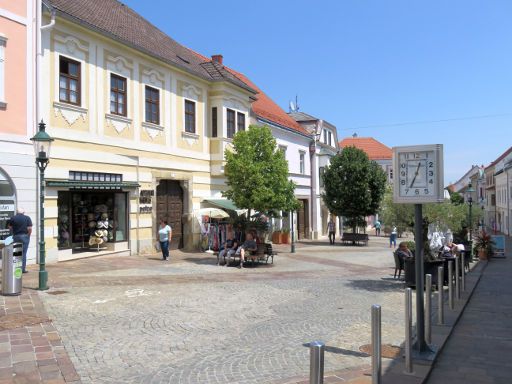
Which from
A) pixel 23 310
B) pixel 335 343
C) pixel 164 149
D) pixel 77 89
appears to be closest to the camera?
pixel 335 343

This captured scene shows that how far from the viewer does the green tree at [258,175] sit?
17906 mm

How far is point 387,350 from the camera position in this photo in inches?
253

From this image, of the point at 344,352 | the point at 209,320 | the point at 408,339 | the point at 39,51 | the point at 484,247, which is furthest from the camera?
the point at 484,247

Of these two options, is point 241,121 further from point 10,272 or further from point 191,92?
point 10,272

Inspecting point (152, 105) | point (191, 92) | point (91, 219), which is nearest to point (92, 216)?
point (91, 219)

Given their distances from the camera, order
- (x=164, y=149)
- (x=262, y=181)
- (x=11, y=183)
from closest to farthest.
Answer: (x=11, y=183) → (x=262, y=181) → (x=164, y=149)

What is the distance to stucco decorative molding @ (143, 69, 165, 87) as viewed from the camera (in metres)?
18.7

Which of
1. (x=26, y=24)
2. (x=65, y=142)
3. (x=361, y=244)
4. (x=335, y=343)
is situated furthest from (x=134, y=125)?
(x=361, y=244)

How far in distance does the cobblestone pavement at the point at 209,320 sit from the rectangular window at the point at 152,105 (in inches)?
265

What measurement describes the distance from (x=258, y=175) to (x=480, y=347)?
11.8 meters

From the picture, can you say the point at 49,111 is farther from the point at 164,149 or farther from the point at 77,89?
the point at 164,149

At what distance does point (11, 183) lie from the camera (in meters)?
13.3

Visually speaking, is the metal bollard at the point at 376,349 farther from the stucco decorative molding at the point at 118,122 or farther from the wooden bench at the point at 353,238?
the wooden bench at the point at 353,238

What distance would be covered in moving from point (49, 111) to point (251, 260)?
8.12 meters
